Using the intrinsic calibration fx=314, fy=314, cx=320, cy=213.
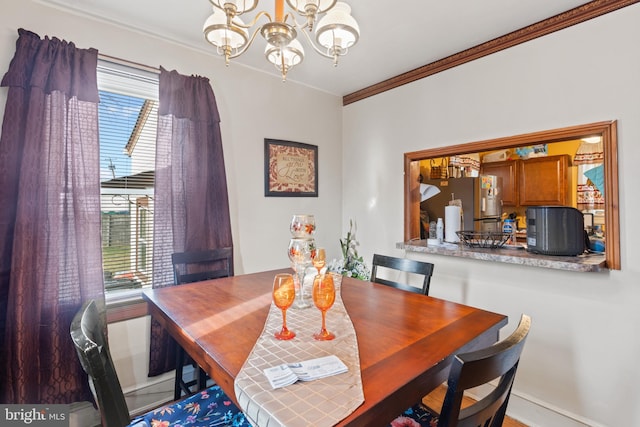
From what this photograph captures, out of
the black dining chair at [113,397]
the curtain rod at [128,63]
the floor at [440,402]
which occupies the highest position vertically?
the curtain rod at [128,63]

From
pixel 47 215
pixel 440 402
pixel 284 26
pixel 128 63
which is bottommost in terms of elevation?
pixel 440 402

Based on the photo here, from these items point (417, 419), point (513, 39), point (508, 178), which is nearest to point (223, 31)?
point (417, 419)

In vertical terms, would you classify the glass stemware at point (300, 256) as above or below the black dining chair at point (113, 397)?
above

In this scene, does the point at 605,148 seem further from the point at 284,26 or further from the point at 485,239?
the point at 284,26

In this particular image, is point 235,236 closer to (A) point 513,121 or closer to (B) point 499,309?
(B) point 499,309

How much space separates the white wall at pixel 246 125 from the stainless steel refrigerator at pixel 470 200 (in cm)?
106

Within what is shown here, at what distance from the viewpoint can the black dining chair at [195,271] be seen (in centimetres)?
184

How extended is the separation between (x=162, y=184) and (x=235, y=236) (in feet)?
2.34

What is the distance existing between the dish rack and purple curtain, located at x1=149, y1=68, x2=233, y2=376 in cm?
188

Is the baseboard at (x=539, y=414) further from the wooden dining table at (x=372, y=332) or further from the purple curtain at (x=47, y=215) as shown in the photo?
the purple curtain at (x=47, y=215)

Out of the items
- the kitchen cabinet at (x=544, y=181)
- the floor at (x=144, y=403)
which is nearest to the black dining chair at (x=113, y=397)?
the floor at (x=144, y=403)

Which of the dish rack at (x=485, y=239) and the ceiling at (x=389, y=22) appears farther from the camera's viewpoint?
the dish rack at (x=485, y=239)

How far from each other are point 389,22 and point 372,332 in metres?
1.91

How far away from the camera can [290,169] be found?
2.99 metres
